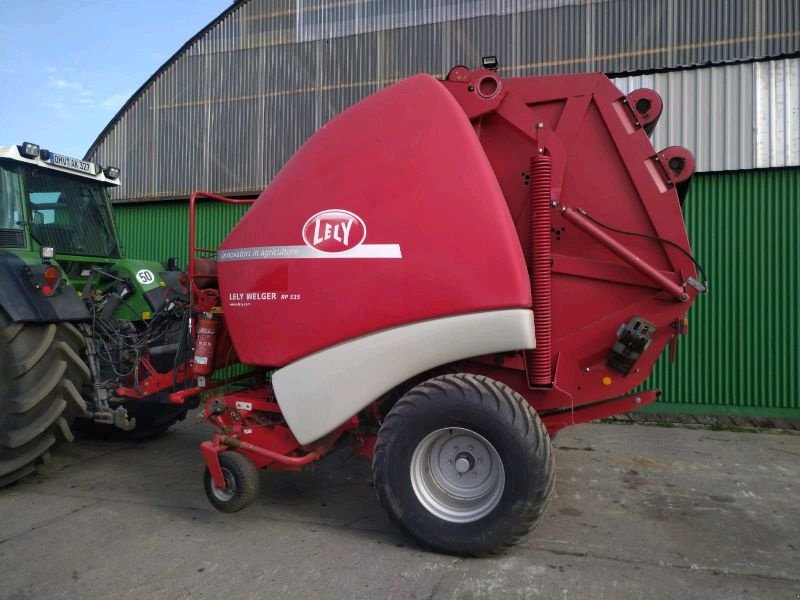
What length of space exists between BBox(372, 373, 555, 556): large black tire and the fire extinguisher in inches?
61.3

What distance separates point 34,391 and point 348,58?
6640mm

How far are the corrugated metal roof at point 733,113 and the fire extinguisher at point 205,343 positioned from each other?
19.6ft

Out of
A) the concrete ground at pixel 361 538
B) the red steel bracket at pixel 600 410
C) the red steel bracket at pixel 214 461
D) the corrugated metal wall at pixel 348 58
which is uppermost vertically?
the corrugated metal wall at pixel 348 58

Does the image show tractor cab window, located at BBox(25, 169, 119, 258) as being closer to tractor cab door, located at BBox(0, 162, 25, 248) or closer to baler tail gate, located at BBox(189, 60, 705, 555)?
tractor cab door, located at BBox(0, 162, 25, 248)

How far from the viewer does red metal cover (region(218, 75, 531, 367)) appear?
3.41 meters

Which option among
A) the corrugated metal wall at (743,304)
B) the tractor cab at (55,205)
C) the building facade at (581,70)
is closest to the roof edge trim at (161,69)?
the building facade at (581,70)

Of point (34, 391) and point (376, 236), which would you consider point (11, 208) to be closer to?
point (34, 391)

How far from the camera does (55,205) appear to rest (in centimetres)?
550

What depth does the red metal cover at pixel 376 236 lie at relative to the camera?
3.41 meters

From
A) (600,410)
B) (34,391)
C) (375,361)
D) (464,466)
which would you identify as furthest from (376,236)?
(34,391)

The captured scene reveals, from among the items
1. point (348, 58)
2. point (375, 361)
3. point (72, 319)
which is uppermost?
point (348, 58)

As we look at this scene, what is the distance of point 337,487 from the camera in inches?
188

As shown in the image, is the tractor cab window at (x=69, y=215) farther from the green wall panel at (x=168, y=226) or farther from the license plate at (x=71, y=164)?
the green wall panel at (x=168, y=226)

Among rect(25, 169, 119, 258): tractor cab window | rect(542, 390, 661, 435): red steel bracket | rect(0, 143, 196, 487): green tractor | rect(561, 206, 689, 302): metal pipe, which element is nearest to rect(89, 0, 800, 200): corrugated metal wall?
rect(25, 169, 119, 258): tractor cab window
